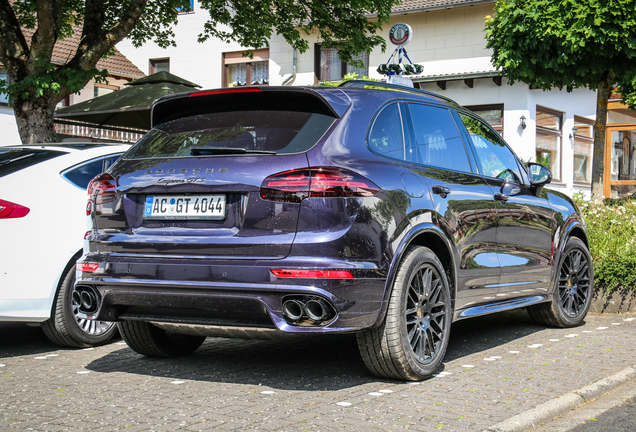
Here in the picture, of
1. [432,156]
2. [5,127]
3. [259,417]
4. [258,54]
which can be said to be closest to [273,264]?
[259,417]

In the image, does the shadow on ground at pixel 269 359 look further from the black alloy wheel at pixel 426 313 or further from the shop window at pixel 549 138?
the shop window at pixel 549 138

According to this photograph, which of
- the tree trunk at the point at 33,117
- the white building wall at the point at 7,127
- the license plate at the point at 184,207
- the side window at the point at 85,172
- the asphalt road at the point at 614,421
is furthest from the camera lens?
the white building wall at the point at 7,127

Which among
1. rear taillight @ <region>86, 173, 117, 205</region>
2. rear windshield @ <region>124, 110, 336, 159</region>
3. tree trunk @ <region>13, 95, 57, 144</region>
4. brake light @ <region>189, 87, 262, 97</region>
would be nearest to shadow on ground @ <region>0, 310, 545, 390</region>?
rear taillight @ <region>86, 173, 117, 205</region>

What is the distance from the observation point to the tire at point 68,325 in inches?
225

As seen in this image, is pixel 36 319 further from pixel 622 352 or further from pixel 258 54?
pixel 258 54

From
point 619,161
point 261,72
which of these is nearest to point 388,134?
point 261,72

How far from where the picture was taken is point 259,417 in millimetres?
3863

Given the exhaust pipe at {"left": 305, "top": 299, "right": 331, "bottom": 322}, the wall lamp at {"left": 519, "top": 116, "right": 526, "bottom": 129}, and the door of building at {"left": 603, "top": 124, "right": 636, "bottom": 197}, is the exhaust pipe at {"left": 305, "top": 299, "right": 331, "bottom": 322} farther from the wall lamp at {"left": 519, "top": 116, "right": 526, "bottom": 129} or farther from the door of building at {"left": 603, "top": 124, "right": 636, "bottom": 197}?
the door of building at {"left": 603, "top": 124, "right": 636, "bottom": 197}

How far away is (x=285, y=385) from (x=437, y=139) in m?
1.99

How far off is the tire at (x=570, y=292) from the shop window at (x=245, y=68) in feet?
68.3

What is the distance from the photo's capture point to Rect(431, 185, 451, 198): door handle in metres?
4.84

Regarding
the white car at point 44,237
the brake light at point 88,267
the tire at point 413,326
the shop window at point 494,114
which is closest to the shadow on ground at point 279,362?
the tire at point 413,326

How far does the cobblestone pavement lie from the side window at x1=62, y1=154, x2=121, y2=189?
1341 mm

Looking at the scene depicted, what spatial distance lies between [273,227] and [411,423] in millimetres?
1242
